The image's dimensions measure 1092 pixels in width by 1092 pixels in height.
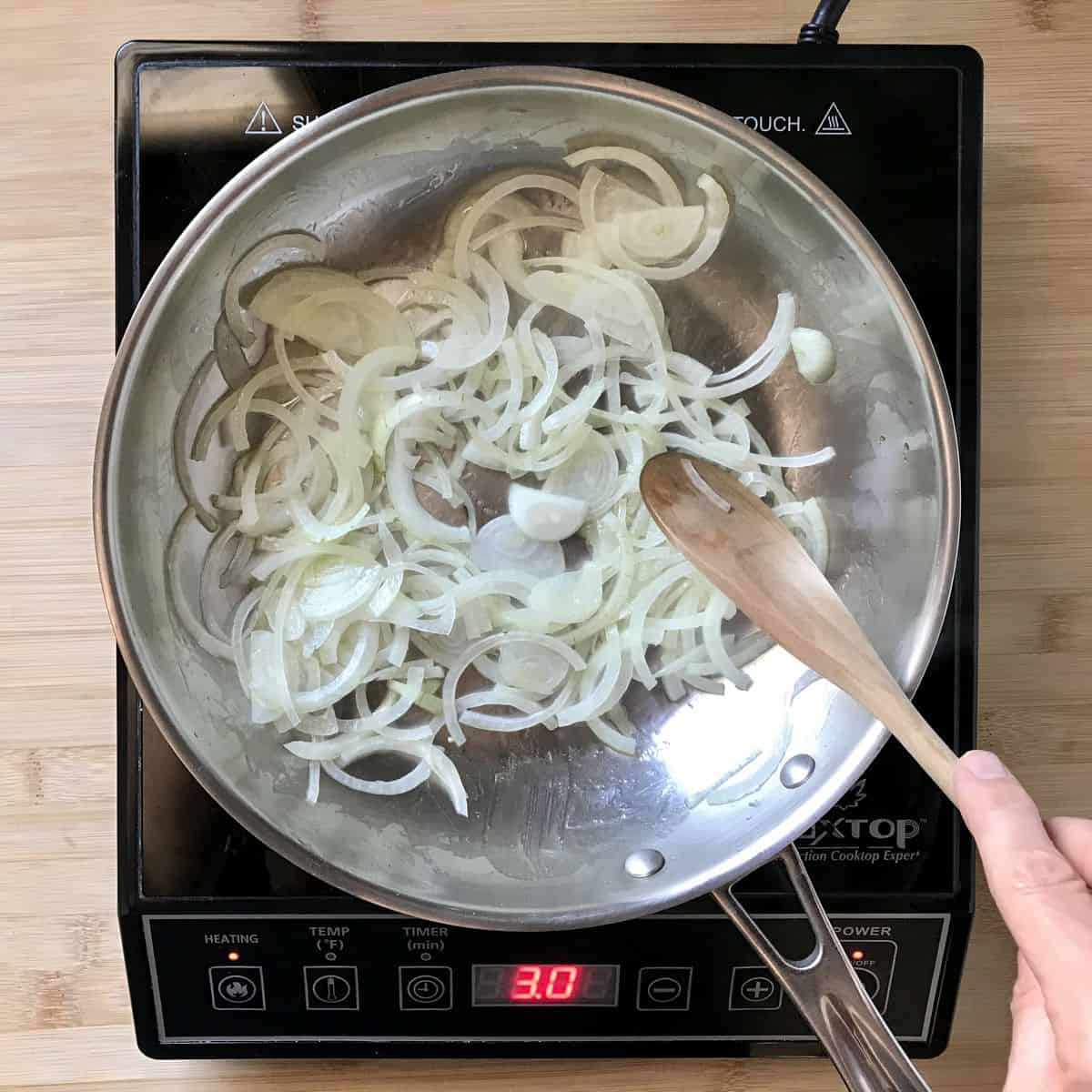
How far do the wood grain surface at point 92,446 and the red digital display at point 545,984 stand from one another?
10 cm

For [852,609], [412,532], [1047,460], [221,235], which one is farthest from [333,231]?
[1047,460]

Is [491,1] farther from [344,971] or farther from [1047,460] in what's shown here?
[344,971]

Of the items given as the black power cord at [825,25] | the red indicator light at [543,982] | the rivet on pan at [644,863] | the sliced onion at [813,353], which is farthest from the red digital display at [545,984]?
the black power cord at [825,25]

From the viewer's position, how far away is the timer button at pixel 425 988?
81cm

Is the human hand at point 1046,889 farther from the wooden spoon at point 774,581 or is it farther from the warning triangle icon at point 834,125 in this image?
the warning triangle icon at point 834,125

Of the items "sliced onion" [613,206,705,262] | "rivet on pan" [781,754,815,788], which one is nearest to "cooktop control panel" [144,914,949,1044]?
"rivet on pan" [781,754,815,788]

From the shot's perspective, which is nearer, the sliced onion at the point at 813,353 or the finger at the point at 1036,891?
the finger at the point at 1036,891

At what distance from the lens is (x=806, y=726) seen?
0.80 meters

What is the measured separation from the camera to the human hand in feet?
1.51

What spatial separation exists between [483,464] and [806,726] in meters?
0.34

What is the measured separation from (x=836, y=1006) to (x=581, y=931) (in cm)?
21

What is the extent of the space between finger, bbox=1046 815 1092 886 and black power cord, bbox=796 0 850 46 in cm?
62

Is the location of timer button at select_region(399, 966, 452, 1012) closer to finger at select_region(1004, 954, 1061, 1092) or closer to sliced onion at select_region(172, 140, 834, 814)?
sliced onion at select_region(172, 140, 834, 814)

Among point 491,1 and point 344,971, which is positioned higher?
point 491,1
